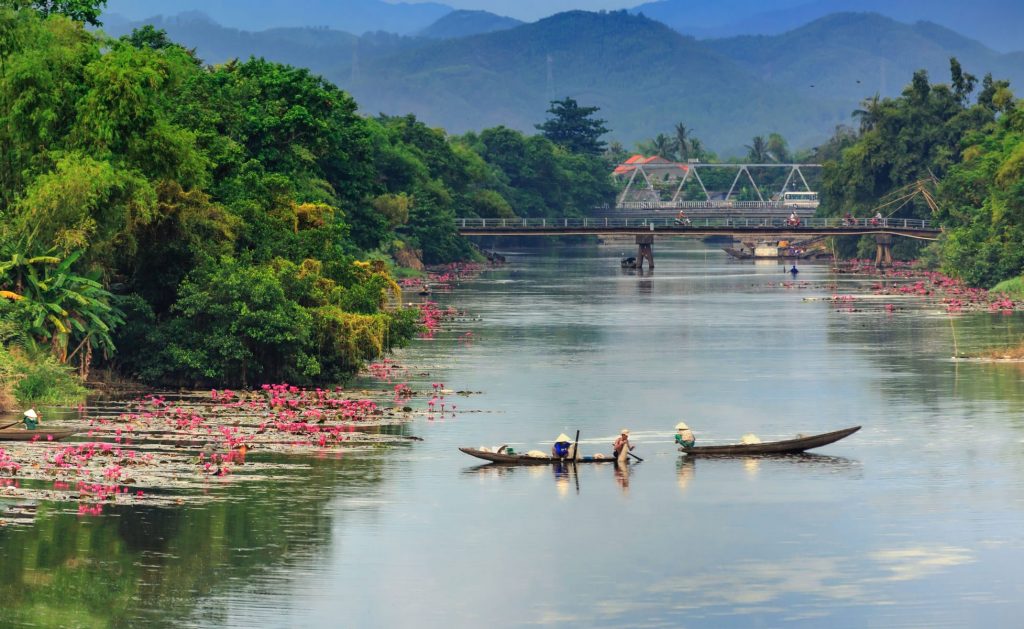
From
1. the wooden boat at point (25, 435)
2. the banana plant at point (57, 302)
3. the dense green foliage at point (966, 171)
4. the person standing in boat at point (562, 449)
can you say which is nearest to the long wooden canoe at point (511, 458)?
the person standing in boat at point (562, 449)

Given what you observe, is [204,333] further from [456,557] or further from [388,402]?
[456,557]

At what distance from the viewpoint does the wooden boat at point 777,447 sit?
5559 centimetres

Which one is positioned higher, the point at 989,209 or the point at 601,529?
the point at 989,209

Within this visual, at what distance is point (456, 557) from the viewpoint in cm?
4203

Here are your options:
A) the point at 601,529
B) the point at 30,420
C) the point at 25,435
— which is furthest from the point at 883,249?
the point at 601,529

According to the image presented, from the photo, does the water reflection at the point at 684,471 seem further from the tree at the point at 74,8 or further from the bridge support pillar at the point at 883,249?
the bridge support pillar at the point at 883,249

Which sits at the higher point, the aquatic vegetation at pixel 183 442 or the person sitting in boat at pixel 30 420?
the person sitting in boat at pixel 30 420

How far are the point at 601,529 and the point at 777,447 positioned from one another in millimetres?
12617

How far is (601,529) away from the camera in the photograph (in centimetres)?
4506

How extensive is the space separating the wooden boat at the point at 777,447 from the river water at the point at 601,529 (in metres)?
0.47

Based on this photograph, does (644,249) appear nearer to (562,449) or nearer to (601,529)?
(562,449)

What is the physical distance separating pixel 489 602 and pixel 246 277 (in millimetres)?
30176

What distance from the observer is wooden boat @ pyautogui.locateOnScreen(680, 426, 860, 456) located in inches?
2189

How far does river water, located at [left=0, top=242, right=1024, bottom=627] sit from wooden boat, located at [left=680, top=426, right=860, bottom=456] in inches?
18.3
